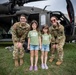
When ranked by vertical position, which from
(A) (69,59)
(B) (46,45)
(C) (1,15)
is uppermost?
(C) (1,15)

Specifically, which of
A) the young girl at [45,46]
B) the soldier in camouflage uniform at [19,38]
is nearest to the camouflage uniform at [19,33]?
the soldier in camouflage uniform at [19,38]

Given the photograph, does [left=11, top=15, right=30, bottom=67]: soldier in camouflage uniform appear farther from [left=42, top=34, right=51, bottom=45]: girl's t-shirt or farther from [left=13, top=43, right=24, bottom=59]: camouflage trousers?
[left=42, top=34, right=51, bottom=45]: girl's t-shirt

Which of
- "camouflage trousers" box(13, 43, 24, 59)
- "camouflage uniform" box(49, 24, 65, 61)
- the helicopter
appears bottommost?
"camouflage trousers" box(13, 43, 24, 59)

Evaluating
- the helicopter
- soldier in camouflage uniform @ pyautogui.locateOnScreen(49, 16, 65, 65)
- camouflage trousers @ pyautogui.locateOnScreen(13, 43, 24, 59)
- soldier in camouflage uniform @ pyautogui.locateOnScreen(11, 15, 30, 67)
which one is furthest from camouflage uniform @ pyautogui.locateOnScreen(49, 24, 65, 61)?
the helicopter

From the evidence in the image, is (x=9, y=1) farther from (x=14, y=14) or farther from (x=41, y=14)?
(x=41, y=14)

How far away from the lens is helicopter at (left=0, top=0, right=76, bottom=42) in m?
10.5

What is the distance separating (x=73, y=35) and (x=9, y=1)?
313cm

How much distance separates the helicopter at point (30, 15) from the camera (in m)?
10.5

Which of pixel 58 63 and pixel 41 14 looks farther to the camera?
pixel 41 14

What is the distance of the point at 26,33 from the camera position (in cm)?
735

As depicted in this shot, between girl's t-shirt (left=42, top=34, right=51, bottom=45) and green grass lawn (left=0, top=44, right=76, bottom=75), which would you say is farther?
girl's t-shirt (left=42, top=34, right=51, bottom=45)

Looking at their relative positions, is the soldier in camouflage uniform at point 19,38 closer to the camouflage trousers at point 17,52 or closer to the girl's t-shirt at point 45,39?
the camouflage trousers at point 17,52

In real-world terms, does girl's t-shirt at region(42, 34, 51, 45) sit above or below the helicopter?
below

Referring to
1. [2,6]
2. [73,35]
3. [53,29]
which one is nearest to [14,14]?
[2,6]
